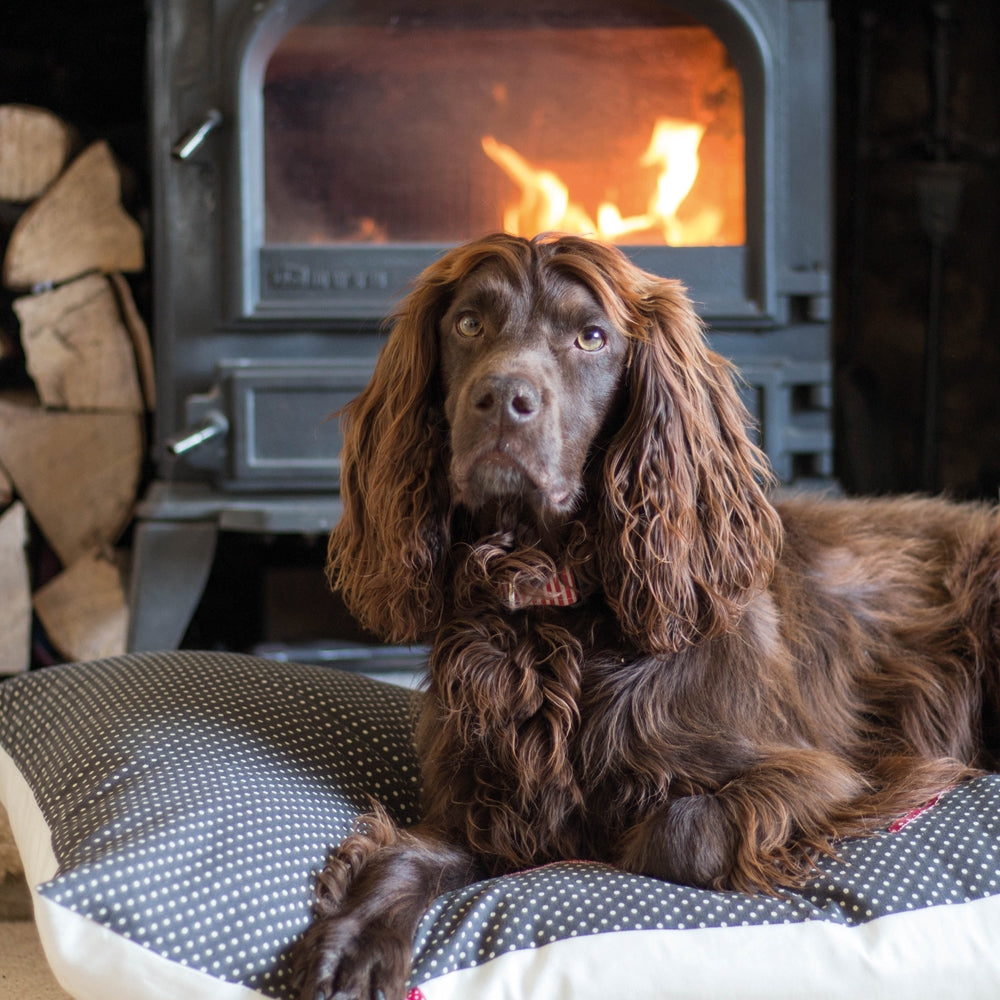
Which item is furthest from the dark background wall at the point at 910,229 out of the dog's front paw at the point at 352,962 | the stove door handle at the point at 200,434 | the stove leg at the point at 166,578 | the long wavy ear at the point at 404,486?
the dog's front paw at the point at 352,962

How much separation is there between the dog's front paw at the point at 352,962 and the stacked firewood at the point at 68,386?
5.31 ft

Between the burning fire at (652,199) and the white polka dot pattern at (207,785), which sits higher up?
the burning fire at (652,199)

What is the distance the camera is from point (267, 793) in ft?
4.29

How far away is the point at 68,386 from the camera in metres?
2.54

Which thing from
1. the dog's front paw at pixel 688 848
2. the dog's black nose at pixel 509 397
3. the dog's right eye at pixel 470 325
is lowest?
the dog's front paw at pixel 688 848

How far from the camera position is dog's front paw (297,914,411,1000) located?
1.04m

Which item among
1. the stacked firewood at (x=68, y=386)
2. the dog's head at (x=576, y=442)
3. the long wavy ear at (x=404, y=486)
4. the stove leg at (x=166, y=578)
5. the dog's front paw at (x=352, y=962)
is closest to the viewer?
the dog's front paw at (x=352, y=962)

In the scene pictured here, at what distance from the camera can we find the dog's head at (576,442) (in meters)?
1.32

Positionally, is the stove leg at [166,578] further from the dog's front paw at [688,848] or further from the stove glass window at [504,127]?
the dog's front paw at [688,848]

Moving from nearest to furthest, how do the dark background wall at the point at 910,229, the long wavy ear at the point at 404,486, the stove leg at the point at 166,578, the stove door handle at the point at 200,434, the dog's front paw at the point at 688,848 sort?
1. the dog's front paw at the point at 688,848
2. the long wavy ear at the point at 404,486
3. the stove door handle at the point at 200,434
4. the stove leg at the point at 166,578
5. the dark background wall at the point at 910,229

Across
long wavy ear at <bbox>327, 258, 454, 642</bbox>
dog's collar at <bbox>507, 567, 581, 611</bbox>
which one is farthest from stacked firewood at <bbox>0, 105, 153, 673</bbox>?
dog's collar at <bbox>507, 567, 581, 611</bbox>

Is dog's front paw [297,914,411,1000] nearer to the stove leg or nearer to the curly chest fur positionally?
the curly chest fur

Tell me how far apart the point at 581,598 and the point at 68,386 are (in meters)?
1.61

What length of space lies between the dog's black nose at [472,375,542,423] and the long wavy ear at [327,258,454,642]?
21 cm
